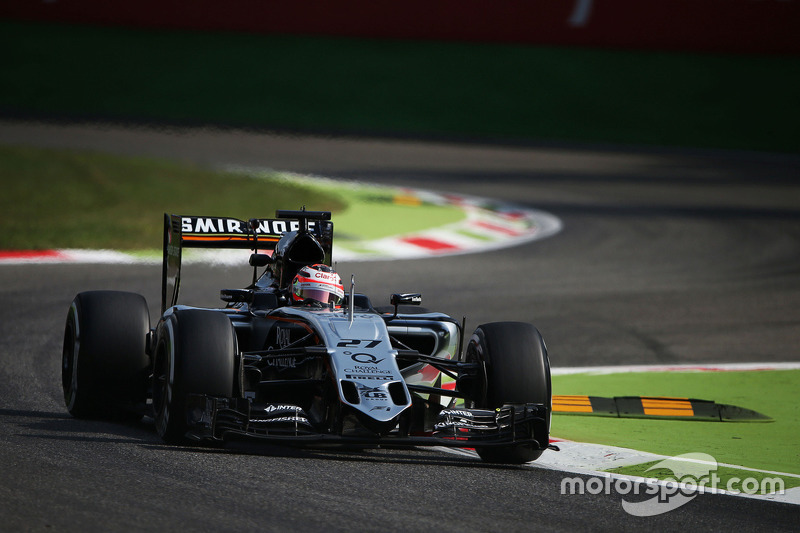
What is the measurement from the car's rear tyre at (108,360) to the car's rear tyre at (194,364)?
818 millimetres

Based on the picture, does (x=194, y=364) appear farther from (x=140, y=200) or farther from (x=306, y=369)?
(x=140, y=200)

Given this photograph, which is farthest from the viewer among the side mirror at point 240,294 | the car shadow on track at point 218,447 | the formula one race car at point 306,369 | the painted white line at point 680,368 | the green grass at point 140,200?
the green grass at point 140,200

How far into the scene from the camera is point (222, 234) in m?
8.80

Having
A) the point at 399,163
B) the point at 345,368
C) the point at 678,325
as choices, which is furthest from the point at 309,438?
the point at 399,163

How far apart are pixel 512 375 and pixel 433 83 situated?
21.1 m

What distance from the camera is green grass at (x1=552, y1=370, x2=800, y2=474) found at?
297 inches

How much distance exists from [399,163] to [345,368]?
54.2ft

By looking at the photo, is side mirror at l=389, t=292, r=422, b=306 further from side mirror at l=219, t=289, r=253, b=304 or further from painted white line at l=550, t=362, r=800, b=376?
painted white line at l=550, t=362, r=800, b=376

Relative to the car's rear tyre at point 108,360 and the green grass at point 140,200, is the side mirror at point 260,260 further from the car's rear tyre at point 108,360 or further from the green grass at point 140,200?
the green grass at point 140,200

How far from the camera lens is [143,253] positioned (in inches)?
582

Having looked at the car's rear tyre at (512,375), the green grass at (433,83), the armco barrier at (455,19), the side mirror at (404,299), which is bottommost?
the car's rear tyre at (512,375)

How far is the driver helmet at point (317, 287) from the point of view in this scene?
7758 millimetres

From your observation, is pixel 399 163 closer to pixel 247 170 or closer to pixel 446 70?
pixel 247 170

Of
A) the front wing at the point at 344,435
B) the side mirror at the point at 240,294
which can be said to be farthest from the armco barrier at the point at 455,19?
the front wing at the point at 344,435
